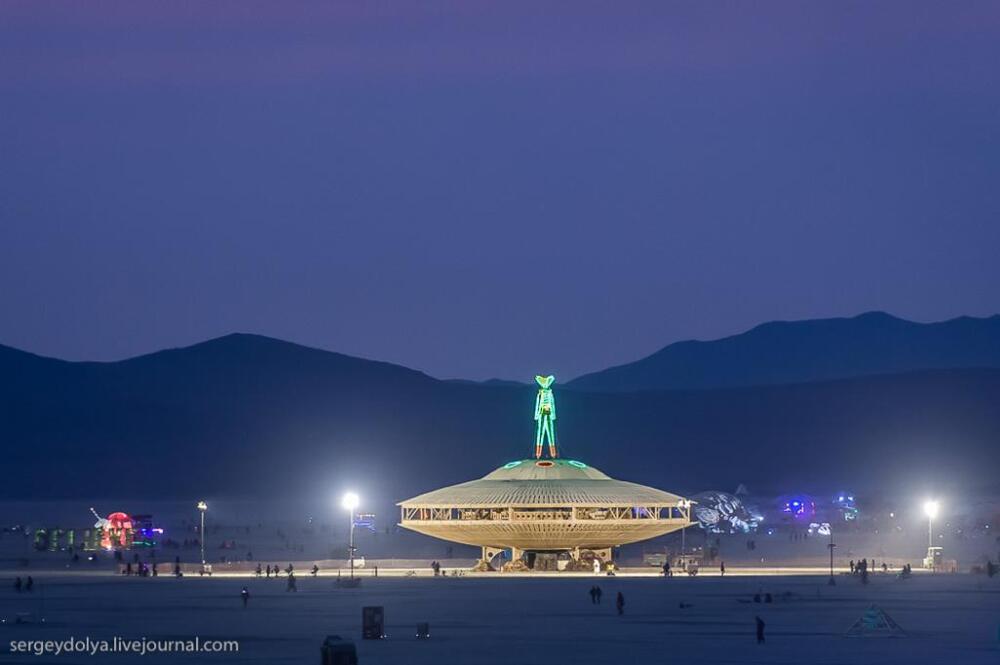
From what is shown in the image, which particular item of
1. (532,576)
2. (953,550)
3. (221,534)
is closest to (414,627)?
(532,576)

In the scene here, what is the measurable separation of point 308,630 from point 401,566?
37293 mm

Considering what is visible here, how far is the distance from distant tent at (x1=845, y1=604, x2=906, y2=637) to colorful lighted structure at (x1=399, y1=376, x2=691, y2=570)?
26.2 m

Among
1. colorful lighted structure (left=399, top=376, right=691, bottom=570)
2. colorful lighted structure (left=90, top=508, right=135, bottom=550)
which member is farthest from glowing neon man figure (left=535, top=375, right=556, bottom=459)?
colorful lighted structure (left=90, top=508, right=135, bottom=550)

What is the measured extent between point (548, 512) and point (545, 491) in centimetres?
90

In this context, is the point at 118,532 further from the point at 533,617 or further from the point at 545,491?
the point at 533,617

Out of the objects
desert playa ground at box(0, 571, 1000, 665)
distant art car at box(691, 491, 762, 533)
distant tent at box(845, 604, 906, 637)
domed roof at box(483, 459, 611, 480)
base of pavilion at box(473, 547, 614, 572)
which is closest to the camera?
desert playa ground at box(0, 571, 1000, 665)

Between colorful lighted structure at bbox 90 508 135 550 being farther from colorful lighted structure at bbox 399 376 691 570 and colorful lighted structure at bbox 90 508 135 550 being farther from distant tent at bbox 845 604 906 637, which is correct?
distant tent at bbox 845 604 906 637

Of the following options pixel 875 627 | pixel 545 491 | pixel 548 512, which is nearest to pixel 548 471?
pixel 545 491

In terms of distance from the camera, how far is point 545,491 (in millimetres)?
76875

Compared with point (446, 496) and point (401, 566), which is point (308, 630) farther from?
point (401, 566)

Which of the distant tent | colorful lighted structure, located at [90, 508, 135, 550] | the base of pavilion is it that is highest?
colorful lighted structure, located at [90, 508, 135, 550]

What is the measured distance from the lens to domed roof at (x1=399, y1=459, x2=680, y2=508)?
76.3 metres

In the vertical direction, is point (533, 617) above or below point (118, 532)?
below

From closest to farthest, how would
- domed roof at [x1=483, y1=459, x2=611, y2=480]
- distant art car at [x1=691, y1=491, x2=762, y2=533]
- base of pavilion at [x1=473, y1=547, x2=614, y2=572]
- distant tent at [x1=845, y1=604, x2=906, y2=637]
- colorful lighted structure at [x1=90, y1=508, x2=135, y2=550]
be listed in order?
distant tent at [x1=845, y1=604, x2=906, y2=637]
domed roof at [x1=483, y1=459, x2=611, y2=480]
base of pavilion at [x1=473, y1=547, x2=614, y2=572]
colorful lighted structure at [x1=90, y1=508, x2=135, y2=550]
distant art car at [x1=691, y1=491, x2=762, y2=533]
